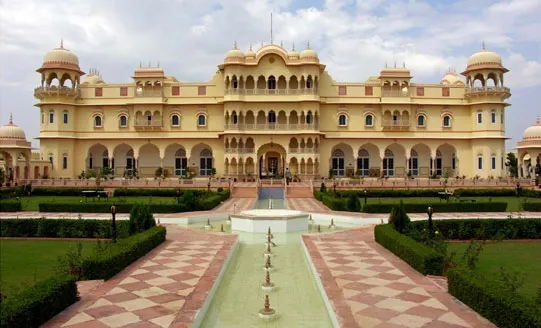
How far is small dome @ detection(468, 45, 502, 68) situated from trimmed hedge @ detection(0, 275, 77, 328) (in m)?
37.4

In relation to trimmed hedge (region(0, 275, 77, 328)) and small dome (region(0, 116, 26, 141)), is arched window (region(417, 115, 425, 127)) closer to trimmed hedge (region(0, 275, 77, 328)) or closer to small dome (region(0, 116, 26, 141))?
small dome (region(0, 116, 26, 141))

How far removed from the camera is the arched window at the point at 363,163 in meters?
38.3

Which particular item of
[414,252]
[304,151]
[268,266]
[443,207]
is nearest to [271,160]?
[304,151]

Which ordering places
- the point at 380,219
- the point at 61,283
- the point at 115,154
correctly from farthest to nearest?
the point at 115,154, the point at 380,219, the point at 61,283

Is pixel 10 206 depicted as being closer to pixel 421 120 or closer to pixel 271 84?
pixel 271 84

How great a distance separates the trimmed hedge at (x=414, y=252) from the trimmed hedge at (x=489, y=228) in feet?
6.01

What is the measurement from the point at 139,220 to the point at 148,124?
26098 millimetres

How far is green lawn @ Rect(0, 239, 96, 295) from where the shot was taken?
24.9ft

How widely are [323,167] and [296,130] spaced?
393 cm

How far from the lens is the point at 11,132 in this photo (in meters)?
32.5

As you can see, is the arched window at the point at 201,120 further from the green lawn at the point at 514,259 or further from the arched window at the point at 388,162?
the green lawn at the point at 514,259

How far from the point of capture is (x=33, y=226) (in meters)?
12.6

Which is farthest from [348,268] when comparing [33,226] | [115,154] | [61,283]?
[115,154]

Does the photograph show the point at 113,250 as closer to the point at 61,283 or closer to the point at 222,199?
the point at 61,283
